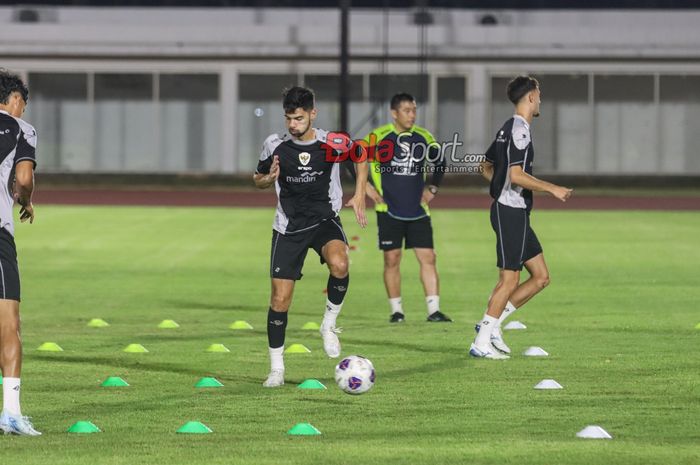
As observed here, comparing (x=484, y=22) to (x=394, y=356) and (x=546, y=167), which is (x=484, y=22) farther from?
(x=394, y=356)

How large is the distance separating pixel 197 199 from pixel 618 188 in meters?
13.7

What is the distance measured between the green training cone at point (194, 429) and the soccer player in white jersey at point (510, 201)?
148 inches

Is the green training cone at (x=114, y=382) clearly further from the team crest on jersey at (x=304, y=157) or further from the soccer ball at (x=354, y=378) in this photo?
the team crest on jersey at (x=304, y=157)

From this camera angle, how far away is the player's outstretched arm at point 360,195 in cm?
1145

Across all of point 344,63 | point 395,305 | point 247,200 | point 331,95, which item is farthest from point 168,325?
point 331,95

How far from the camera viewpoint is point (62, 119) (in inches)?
1953

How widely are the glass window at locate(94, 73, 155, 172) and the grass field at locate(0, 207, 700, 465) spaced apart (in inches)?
1010

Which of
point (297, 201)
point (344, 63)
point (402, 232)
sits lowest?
point (402, 232)

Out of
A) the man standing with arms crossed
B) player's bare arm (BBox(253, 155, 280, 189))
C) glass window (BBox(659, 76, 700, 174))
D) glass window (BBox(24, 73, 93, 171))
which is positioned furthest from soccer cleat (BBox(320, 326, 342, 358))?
glass window (BBox(24, 73, 93, 171))

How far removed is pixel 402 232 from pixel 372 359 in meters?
3.25

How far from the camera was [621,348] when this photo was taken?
1268cm

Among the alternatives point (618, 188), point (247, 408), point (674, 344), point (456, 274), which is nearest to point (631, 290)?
point (456, 274)

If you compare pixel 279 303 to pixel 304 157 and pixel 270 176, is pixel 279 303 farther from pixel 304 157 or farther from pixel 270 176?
pixel 304 157

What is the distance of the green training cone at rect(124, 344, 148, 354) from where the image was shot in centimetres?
1261
